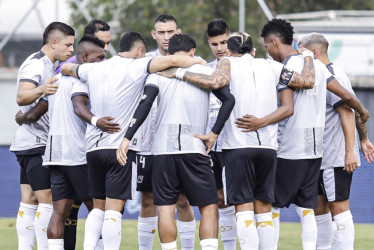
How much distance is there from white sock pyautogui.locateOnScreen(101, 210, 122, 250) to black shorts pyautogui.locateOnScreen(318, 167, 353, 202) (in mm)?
2356

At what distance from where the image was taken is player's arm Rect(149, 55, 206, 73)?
895 centimetres

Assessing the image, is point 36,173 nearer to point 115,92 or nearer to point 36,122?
point 36,122

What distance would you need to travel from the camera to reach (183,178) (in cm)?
899

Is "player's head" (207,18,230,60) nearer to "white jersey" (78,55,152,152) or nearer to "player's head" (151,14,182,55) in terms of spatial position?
"player's head" (151,14,182,55)

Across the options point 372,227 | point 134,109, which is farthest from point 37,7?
point 134,109

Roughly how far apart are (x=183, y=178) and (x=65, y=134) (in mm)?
1419

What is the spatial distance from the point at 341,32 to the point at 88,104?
46.4 feet

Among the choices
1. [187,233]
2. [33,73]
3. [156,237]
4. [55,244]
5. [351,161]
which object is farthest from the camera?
[156,237]

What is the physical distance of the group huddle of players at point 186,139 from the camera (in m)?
8.99

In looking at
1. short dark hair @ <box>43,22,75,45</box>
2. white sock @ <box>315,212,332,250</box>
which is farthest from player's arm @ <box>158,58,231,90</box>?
white sock @ <box>315,212,332,250</box>

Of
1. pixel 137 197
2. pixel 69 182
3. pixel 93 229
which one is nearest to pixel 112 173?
pixel 93 229

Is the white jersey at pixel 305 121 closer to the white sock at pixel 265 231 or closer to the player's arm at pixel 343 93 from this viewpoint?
the player's arm at pixel 343 93

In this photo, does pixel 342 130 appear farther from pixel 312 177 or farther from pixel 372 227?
pixel 372 227

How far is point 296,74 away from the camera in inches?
360
